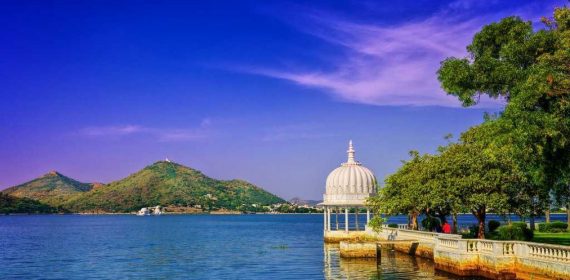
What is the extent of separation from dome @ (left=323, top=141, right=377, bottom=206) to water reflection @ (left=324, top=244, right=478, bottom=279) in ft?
40.6

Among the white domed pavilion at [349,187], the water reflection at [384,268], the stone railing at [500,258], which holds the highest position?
the white domed pavilion at [349,187]

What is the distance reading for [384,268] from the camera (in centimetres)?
4234

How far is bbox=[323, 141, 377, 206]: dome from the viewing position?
63281 millimetres

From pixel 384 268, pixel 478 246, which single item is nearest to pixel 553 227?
pixel 384 268

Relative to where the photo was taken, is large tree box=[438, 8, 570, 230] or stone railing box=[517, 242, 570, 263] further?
stone railing box=[517, 242, 570, 263]

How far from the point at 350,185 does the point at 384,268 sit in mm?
21589

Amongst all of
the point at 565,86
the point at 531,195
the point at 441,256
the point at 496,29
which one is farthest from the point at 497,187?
the point at 565,86

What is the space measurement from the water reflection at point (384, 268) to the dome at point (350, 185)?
12383 mm

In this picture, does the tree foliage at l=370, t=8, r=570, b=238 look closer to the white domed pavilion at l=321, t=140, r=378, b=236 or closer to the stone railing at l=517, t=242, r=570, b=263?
the stone railing at l=517, t=242, r=570, b=263

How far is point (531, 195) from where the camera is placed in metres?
40.9

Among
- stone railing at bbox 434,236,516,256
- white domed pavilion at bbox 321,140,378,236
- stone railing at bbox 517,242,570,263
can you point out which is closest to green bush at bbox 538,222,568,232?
white domed pavilion at bbox 321,140,378,236

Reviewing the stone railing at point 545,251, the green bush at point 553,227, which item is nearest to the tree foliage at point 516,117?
the stone railing at point 545,251

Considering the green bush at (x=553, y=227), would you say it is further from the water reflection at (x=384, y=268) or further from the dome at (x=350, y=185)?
the water reflection at (x=384, y=268)

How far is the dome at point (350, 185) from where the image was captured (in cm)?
6328
